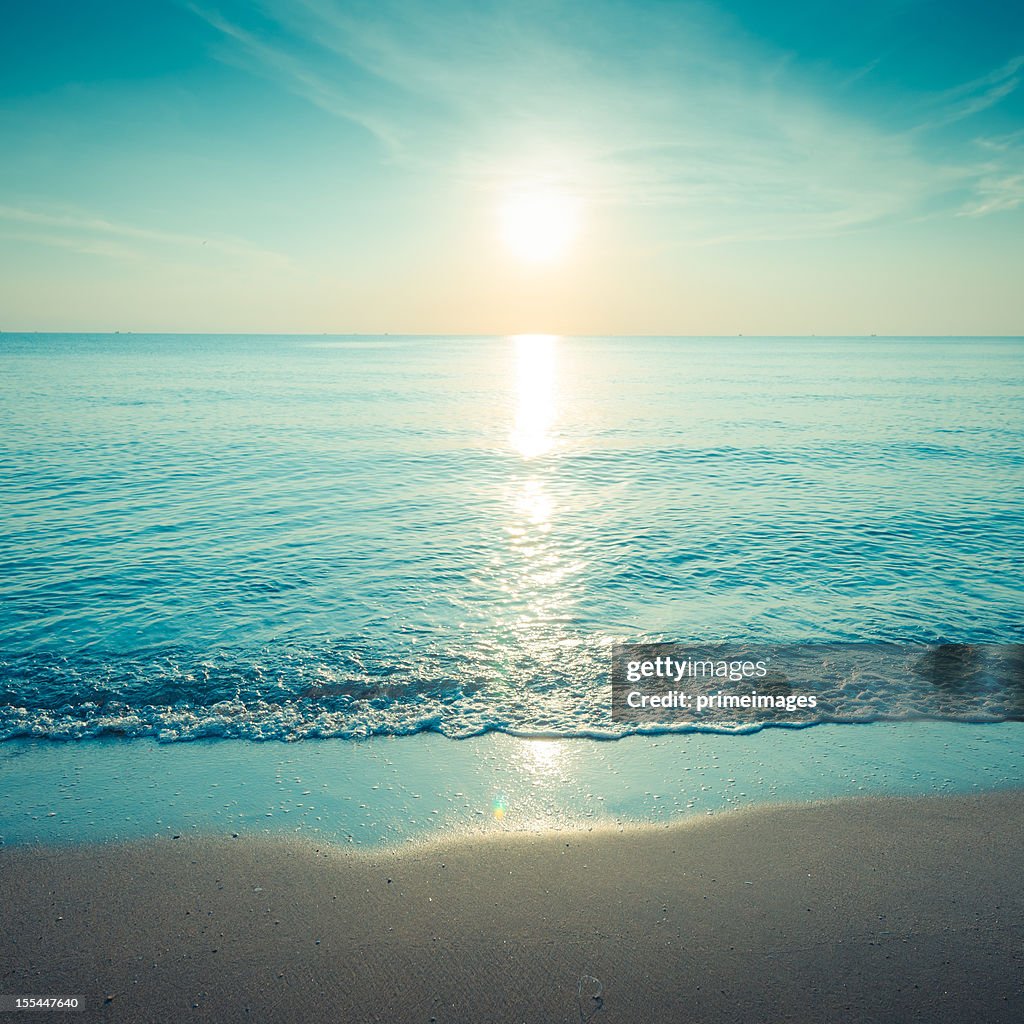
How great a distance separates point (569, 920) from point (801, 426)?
46.6 meters

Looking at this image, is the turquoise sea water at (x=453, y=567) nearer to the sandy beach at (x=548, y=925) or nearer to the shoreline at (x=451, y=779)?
the shoreline at (x=451, y=779)

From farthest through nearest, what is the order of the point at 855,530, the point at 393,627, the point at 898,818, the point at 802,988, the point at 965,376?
the point at 965,376, the point at 855,530, the point at 393,627, the point at 898,818, the point at 802,988

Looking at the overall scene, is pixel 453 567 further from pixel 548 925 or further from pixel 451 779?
pixel 548 925

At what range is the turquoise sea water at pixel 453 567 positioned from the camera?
35.9ft

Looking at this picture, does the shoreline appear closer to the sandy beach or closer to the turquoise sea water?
Answer: the sandy beach

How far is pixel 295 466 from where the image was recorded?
3156cm

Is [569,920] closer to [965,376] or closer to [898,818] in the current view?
[898,818]

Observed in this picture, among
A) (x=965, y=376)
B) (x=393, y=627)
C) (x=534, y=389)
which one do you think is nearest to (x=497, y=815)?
(x=393, y=627)

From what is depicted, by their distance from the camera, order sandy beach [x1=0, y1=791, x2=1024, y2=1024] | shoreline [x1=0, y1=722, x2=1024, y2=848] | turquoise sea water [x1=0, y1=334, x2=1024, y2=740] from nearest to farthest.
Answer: sandy beach [x1=0, y1=791, x2=1024, y2=1024] < shoreline [x1=0, y1=722, x2=1024, y2=848] < turquoise sea water [x1=0, y1=334, x2=1024, y2=740]

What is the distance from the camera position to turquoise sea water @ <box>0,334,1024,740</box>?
1095 cm

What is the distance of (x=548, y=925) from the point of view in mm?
6156

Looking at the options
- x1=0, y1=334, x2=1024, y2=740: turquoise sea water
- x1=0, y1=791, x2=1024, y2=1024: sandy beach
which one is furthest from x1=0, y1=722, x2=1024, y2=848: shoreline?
x1=0, y1=334, x2=1024, y2=740: turquoise sea water

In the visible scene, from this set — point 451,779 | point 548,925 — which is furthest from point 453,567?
point 548,925

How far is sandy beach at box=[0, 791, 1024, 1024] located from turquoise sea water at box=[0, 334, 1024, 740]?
2.84m
